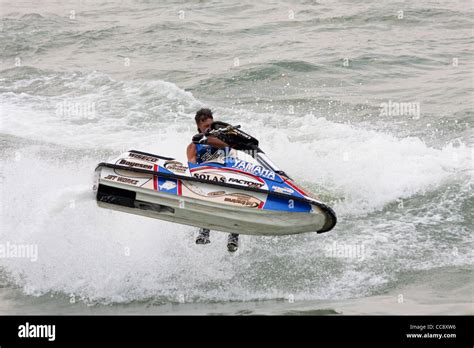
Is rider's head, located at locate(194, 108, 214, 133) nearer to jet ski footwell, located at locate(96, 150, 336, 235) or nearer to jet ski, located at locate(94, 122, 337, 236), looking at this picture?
jet ski, located at locate(94, 122, 337, 236)

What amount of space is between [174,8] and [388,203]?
16264mm

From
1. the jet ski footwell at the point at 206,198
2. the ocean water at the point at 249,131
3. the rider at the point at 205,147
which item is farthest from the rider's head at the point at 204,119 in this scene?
the ocean water at the point at 249,131

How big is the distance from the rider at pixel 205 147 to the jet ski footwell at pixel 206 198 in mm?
148

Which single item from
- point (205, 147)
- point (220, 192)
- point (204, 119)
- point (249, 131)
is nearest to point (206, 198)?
point (220, 192)

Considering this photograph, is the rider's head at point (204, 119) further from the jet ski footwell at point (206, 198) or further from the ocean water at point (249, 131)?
the ocean water at point (249, 131)

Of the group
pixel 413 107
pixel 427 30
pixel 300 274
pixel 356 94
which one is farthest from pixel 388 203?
pixel 427 30

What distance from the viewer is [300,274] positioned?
29.7 ft

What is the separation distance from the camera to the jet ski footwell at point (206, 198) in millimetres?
8445

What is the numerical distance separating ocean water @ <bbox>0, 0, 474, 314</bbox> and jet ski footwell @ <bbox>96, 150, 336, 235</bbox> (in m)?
0.68

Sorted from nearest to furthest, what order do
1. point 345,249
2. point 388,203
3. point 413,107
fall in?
point 345,249 → point 388,203 → point 413,107

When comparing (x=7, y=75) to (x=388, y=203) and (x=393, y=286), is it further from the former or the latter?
(x=393, y=286)

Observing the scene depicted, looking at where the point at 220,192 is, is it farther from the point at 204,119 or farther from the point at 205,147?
the point at 204,119

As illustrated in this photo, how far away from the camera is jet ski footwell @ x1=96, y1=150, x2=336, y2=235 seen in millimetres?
8445

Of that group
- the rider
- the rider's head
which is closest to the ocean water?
the rider
